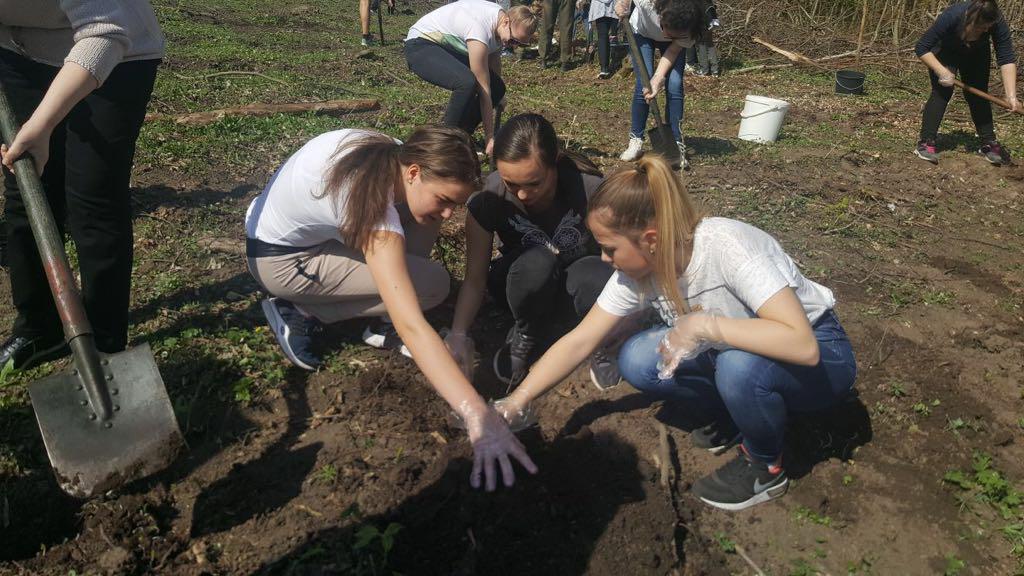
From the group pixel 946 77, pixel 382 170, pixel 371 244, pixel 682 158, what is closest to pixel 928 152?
pixel 946 77

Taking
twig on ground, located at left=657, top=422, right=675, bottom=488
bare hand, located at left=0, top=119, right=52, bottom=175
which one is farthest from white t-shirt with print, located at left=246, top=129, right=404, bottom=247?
twig on ground, located at left=657, top=422, right=675, bottom=488

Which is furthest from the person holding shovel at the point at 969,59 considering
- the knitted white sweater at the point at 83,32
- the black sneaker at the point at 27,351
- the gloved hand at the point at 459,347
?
the black sneaker at the point at 27,351

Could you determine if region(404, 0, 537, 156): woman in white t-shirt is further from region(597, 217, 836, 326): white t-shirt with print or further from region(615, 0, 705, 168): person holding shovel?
region(597, 217, 836, 326): white t-shirt with print

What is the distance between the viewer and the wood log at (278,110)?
5.55m

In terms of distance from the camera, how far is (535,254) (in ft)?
9.15

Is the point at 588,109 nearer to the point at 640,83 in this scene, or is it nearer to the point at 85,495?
the point at 640,83

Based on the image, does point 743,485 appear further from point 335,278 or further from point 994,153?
point 994,153

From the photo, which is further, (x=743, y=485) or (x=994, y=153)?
(x=994, y=153)

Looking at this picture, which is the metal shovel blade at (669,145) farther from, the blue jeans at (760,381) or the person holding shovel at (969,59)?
the blue jeans at (760,381)

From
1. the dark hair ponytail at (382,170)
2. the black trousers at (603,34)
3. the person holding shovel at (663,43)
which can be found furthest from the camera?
the black trousers at (603,34)

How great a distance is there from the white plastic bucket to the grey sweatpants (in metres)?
4.22

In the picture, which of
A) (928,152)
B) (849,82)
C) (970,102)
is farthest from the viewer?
(849,82)

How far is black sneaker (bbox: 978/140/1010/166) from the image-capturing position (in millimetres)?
5855

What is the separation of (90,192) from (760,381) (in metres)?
2.27
